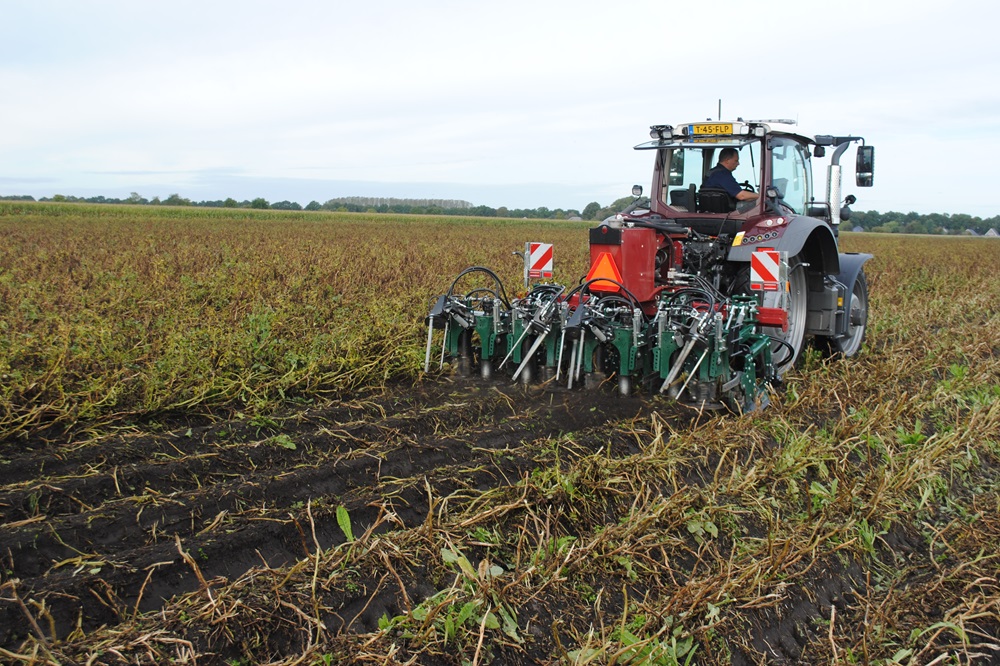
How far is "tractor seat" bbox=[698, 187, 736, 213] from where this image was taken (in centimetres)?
693

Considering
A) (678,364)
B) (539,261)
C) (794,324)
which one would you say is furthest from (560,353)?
(794,324)

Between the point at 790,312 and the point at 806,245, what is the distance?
638 millimetres

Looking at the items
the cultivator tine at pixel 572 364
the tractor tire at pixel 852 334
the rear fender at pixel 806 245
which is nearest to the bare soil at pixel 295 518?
the cultivator tine at pixel 572 364

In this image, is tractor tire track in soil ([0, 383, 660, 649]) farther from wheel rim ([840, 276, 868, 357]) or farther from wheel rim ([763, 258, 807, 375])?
wheel rim ([840, 276, 868, 357])

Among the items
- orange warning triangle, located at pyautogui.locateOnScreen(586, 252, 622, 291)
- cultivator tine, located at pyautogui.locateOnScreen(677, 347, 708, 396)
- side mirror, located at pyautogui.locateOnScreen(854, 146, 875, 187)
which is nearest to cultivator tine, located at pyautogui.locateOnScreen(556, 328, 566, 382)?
orange warning triangle, located at pyautogui.locateOnScreen(586, 252, 622, 291)

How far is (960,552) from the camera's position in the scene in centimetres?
369

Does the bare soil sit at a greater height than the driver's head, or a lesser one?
→ lesser

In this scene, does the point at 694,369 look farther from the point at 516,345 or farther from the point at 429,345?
the point at 429,345

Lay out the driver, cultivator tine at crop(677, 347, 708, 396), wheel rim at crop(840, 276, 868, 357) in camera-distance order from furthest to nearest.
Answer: wheel rim at crop(840, 276, 868, 357)
the driver
cultivator tine at crop(677, 347, 708, 396)

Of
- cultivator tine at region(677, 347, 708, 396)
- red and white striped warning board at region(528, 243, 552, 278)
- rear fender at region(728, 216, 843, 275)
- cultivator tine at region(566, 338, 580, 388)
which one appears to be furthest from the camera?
red and white striped warning board at region(528, 243, 552, 278)

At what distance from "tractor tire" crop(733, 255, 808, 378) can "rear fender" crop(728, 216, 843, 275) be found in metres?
0.16

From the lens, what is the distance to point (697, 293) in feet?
21.4

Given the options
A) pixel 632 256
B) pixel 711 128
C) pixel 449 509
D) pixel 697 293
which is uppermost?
pixel 711 128

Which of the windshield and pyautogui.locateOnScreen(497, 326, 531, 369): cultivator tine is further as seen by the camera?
the windshield
